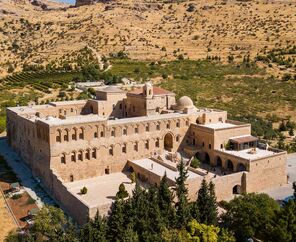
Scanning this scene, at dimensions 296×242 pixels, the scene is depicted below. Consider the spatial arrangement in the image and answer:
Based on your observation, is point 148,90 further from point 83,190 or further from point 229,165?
point 83,190

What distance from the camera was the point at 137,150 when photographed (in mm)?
49125

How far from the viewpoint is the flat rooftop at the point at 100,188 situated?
38906 millimetres

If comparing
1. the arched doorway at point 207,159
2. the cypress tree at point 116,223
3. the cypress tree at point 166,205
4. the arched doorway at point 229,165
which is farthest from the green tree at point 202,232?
the arched doorway at point 207,159

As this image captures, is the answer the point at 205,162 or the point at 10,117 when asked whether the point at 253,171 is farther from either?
the point at 10,117

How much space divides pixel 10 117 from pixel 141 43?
86785 mm

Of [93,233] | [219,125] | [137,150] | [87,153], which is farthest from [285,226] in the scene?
[87,153]

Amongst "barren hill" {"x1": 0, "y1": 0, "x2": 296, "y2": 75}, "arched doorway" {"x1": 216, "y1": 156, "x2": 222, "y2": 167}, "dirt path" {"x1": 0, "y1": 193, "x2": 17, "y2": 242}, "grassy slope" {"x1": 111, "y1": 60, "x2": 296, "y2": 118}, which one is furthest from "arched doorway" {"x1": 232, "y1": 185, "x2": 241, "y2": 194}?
"barren hill" {"x1": 0, "y1": 0, "x2": 296, "y2": 75}

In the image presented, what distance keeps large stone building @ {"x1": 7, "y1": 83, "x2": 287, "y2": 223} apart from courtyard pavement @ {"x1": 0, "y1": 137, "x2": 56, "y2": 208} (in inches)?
35.8

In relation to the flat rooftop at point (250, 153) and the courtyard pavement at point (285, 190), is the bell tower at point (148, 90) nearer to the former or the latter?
the flat rooftop at point (250, 153)

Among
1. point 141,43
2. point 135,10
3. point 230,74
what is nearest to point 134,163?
point 230,74

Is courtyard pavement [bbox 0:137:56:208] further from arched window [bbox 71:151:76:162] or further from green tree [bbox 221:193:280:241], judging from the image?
green tree [bbox 221:193:280:241]

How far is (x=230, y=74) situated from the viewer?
107 meters

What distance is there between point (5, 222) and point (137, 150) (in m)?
17.7

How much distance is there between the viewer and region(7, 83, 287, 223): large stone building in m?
42.9
